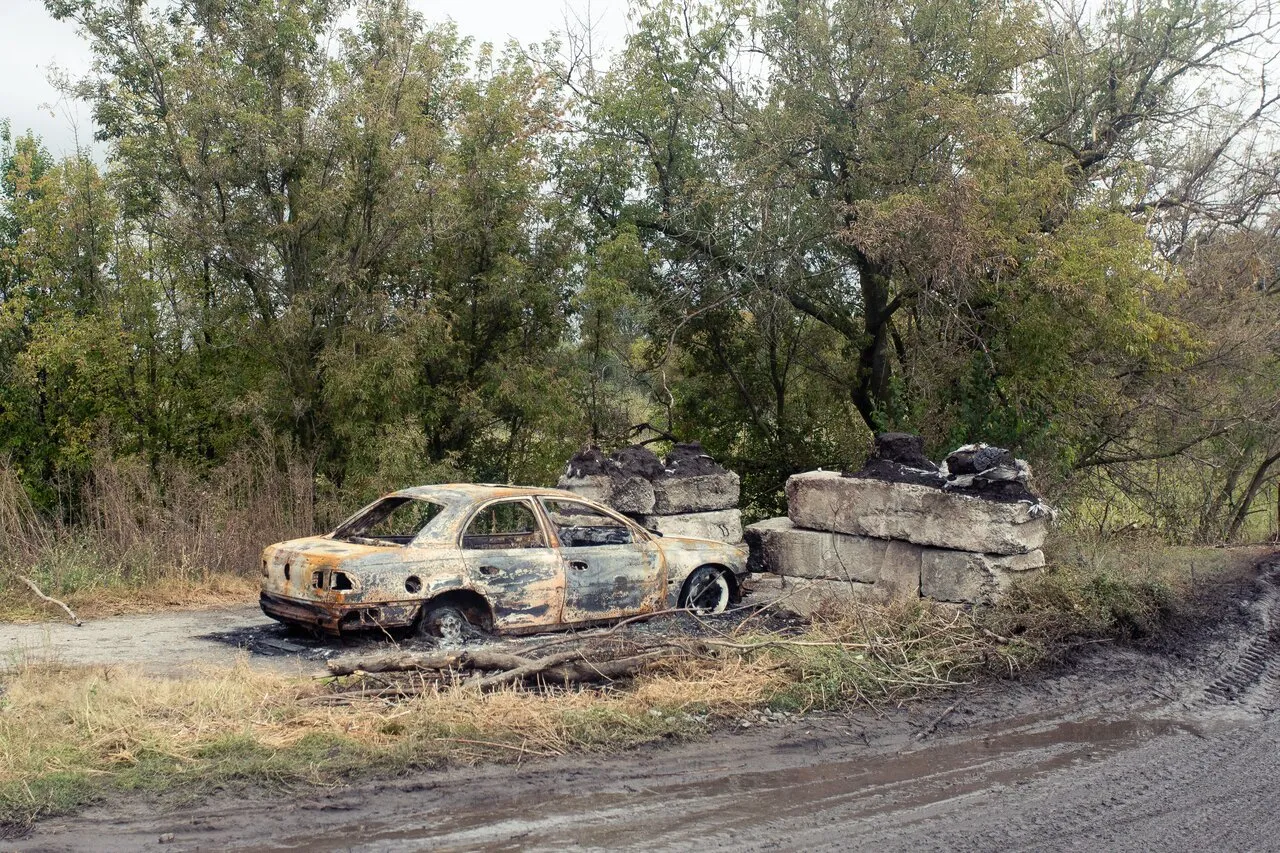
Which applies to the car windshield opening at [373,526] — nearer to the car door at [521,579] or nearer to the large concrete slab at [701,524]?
the car door at [521,579]

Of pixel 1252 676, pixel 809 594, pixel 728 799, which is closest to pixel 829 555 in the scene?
pixel 809 594

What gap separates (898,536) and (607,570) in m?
2.84

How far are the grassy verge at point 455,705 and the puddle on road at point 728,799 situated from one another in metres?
0.63

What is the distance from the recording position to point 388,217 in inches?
629

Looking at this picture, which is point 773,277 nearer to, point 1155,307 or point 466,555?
point 1155,307

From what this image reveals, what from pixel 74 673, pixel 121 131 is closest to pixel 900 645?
pixel 74 673

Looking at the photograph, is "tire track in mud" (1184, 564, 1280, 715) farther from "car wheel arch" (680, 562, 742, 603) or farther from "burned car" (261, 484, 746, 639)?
"burned car" (261, 484, 746, 639)

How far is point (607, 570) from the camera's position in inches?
387

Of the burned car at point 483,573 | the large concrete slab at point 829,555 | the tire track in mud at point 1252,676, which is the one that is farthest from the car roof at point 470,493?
the tire track in mud at point 1252,676

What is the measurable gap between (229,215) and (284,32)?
281cm

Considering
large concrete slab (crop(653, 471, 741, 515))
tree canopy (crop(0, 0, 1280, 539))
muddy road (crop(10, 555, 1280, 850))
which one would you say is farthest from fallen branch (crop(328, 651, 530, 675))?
tree canopy (crop(0, 0, 1280, 539))

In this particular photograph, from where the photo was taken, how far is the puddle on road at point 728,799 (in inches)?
206

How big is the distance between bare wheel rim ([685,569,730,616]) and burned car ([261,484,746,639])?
0.01 metres

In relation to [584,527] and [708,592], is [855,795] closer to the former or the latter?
[708,592]
